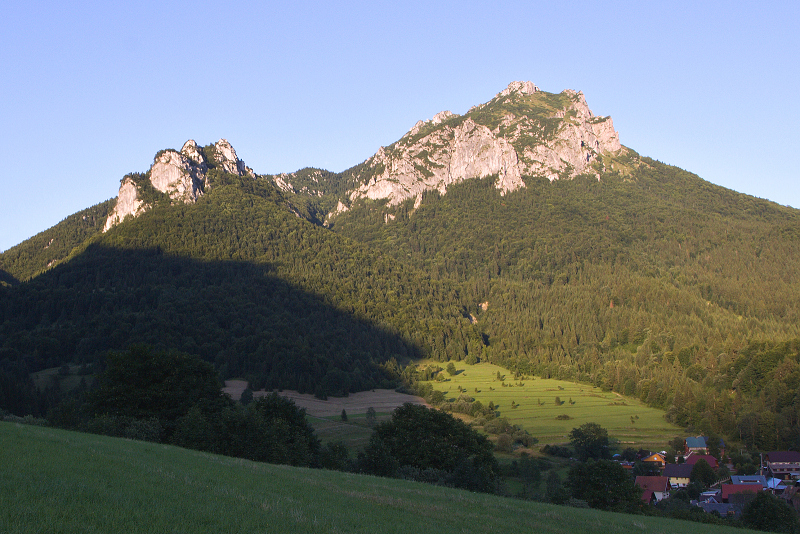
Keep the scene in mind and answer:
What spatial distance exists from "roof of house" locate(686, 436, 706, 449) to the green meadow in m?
3.73

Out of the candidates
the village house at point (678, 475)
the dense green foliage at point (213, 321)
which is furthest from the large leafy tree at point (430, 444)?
the dense green foliage at point (213, 321)

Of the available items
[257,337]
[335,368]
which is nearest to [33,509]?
[335,368]

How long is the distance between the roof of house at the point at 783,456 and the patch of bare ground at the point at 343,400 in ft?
206

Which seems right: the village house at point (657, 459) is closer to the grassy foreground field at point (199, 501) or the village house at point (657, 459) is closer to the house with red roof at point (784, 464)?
the house with red roof at point (784, 464)

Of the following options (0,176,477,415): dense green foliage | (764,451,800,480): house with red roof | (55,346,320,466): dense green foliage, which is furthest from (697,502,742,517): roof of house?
(0,176,477,415): dense green foliage

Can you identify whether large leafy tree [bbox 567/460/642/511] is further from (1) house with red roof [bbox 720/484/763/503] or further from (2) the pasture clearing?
(2) the pasture clearing

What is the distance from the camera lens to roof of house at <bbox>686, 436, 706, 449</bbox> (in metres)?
85.8

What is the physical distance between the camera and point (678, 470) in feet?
235

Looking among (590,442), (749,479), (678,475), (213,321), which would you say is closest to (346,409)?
(590,442)

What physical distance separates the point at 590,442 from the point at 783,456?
1053 inches

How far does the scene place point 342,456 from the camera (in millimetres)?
50719

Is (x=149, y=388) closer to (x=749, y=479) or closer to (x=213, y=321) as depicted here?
(x=749, y=479)

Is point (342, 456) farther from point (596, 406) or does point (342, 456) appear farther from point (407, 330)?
point (407, 330)

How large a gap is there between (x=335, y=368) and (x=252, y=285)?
58605 mm
